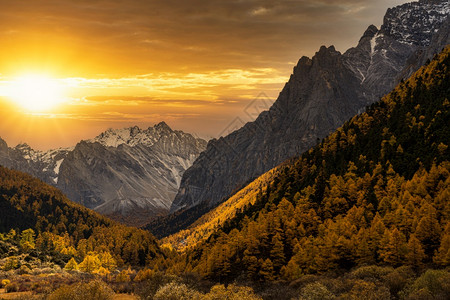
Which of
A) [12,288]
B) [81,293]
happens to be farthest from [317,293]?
[12,288]

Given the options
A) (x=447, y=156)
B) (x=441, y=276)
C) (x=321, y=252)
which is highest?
(x=447, y=156)

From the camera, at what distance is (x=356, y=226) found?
348 feet

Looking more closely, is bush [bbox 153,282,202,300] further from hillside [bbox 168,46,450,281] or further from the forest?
hillside [bbox 168,46,450,281]

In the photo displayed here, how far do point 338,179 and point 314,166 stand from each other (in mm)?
23495

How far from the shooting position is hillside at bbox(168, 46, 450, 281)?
89.7 m

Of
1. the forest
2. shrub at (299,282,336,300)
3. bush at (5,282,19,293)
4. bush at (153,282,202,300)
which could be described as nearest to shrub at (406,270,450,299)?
the forest

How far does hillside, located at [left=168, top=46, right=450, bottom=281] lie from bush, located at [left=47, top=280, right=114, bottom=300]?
157ft

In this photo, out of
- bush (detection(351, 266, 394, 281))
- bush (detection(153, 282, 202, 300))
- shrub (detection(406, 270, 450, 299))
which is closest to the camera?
shrub (detection(406, 270, 450, 299))

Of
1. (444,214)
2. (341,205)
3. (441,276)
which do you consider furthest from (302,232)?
(441,276)

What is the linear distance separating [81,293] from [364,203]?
80.9m

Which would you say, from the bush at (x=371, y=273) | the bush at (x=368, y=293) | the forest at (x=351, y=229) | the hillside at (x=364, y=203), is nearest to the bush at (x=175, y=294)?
the forest at (x=351, y=229)

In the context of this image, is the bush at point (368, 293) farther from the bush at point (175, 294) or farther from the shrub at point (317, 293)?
the bush at point (175, 294)

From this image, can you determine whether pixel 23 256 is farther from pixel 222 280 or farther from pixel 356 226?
pixel 356 226

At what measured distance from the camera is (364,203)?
114 meters
